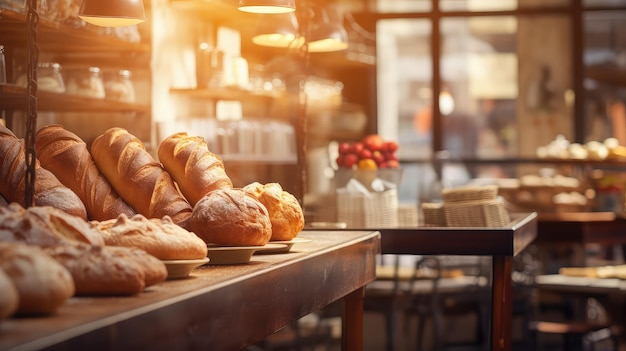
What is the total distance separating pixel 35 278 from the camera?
109 cm

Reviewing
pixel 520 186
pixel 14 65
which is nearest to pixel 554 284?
pixel 520 186

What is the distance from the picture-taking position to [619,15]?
878 cm

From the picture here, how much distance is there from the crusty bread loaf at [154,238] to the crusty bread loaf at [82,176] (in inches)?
12.0

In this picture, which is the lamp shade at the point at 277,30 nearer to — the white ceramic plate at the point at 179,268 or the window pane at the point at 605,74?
the white ceramic plate at the point at 179,268

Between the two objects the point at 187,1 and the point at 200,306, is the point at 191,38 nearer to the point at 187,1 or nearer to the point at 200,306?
the point at 187,1

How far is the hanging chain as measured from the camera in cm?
157

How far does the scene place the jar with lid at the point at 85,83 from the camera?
447cm

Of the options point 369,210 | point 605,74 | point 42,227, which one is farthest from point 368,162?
point 605,74

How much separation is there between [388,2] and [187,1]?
3.75 meters

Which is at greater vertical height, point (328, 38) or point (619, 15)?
point (619, 15)

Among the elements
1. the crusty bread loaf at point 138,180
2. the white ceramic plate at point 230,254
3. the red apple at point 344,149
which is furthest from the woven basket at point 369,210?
the white ceramic plate at point 230,254

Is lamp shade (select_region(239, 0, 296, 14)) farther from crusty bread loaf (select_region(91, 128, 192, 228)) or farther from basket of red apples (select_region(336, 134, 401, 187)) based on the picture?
basket of red apples (select_region(336, 134, 401, 187))

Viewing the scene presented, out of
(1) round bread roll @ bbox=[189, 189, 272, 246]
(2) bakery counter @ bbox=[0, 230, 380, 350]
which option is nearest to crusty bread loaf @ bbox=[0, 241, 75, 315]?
(2) bakery counter @ bbox=[0, 230, 380, 350]

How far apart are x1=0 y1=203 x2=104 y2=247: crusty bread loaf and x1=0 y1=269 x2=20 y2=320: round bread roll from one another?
26cm
